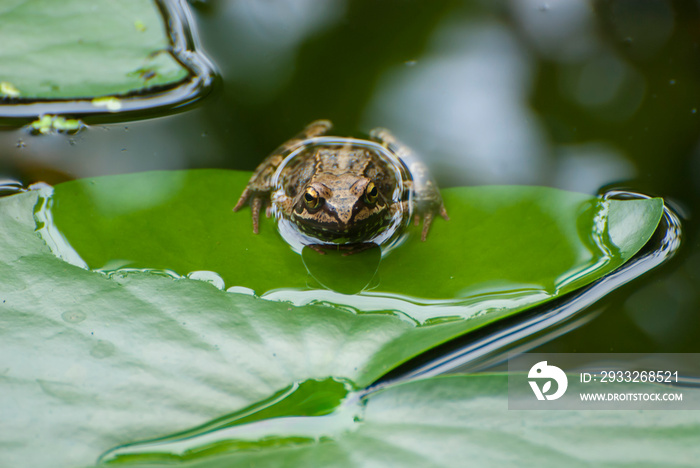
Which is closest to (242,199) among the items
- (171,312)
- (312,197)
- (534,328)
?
(312,197)

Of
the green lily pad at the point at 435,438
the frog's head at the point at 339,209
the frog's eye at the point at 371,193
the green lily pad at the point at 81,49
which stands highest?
the green lily pad at the point at 81,49

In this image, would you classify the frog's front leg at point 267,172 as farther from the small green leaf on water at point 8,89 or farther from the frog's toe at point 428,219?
the small green leaf on water at point 8,89

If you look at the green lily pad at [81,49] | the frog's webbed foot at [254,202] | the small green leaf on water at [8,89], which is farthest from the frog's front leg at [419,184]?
the small green leaf on water at [8,89]

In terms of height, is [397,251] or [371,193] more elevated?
[371,193]

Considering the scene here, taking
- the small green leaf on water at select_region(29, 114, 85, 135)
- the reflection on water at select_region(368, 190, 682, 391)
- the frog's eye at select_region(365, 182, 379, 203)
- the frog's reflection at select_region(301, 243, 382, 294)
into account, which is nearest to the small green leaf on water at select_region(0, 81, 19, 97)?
the small green leaf on water at select_region(29, 114, 85, 135)

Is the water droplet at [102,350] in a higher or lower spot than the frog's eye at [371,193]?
lower

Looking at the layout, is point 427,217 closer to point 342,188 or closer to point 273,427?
point 342,188
